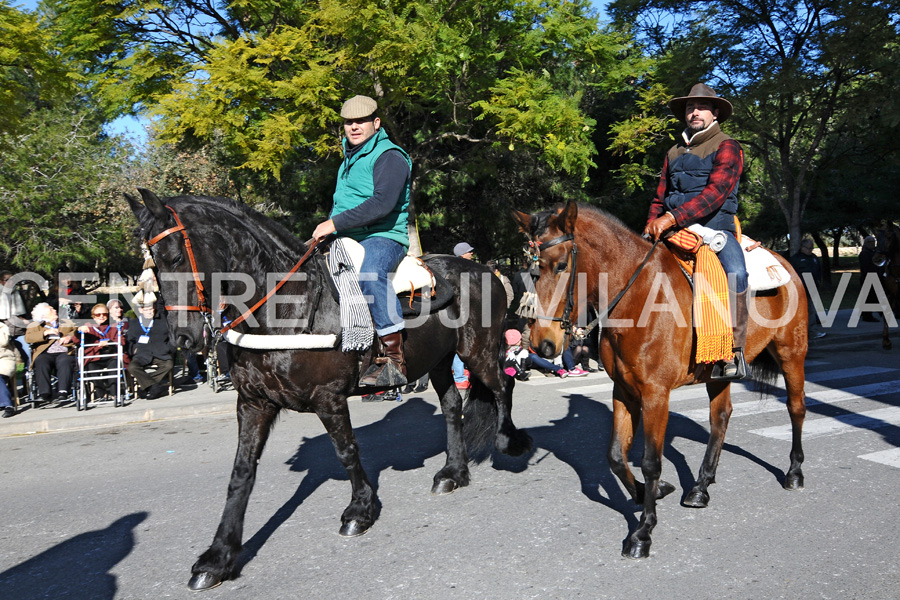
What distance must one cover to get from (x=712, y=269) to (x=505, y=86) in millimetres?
8679

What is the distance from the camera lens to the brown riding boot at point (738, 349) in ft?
15.8

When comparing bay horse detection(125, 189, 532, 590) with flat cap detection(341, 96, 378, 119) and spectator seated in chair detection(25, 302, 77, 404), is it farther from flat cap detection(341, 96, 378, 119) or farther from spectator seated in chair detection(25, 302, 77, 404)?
spectator seated in chair detection(25, 302, 77, 404)

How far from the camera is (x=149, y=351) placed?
10625mm

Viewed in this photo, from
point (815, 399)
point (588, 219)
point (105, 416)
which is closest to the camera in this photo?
point (588, 219)

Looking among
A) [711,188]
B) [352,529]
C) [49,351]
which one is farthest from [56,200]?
[711,188]

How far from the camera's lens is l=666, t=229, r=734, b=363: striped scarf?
4.55 m

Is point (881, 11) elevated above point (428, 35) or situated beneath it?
elevated above

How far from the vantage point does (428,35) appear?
11.5 metres

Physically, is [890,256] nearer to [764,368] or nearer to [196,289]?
[764,368]

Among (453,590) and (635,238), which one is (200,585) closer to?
(453,590)

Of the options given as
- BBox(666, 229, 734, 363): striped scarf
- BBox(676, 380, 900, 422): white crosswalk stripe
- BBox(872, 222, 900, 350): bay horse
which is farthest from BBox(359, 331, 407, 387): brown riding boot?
BBox(872, 222, 900, 350): bay horse

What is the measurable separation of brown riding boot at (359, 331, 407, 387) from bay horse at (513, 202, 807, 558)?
1.17 meters

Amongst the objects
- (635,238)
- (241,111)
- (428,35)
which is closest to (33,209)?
(241,111)

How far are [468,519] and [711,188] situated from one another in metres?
2.88
